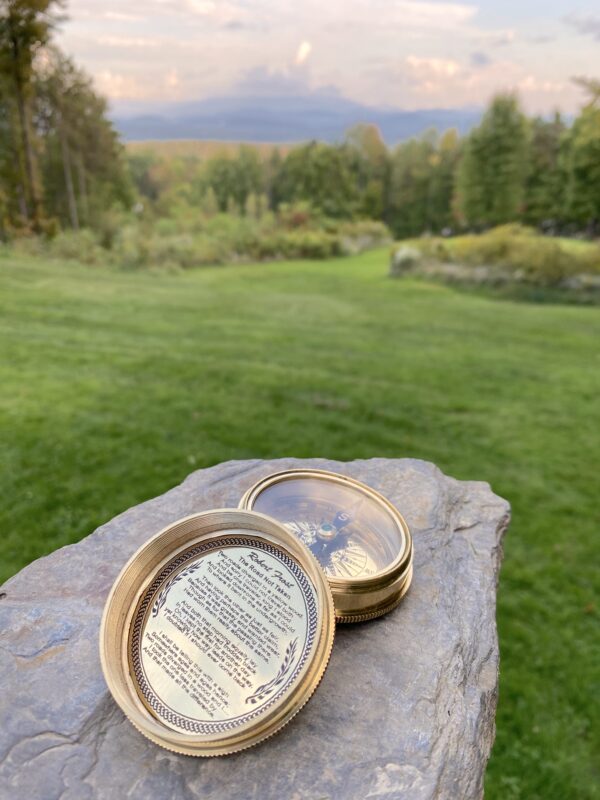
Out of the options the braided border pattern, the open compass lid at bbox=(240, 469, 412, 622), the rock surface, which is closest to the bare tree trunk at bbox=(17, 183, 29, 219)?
the rock surface

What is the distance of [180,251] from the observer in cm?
2314

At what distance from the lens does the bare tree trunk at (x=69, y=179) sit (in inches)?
843

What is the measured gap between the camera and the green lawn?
4398 mm

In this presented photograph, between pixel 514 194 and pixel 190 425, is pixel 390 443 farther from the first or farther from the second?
pixel 514 194

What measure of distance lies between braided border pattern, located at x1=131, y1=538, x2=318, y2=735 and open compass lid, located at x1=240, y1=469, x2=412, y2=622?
0.51ft

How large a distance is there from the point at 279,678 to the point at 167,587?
578 millimetres

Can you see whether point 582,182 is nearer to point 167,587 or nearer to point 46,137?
point 46,137

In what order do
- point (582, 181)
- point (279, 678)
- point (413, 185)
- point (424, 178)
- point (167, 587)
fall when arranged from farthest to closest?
1. point (413, 185)
2. point (424, 178)
3. point (582, 181)
4. point (167, 587)
5. point (279, 678)

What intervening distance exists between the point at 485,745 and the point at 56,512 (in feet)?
13.5

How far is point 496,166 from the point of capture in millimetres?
33062

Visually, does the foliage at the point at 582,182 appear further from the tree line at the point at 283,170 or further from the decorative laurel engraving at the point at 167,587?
the decorative laurel engraving at the point at 167,587

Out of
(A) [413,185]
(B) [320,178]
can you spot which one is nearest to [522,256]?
(B) [320,178]

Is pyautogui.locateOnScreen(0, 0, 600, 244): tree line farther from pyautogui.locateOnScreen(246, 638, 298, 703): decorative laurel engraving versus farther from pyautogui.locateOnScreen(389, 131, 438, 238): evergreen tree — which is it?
pyautogui.locateOnScreen(246, 638, 298, 703): decorative laurel engraving

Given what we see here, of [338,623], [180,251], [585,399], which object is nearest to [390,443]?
[585,399]
